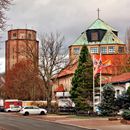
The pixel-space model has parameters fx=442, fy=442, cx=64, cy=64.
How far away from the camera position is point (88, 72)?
63.8m

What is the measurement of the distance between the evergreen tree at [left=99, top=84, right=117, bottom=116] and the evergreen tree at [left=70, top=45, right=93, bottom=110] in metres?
8.78

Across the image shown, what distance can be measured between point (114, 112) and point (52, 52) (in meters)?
25.1

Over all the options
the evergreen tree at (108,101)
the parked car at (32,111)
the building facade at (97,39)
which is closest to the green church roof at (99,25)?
the building facade at (97,39)

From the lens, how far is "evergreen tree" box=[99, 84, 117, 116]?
175ft

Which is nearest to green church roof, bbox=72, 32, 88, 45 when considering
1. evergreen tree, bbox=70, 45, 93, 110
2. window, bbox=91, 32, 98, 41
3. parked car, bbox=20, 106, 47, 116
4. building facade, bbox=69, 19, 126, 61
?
building facade, bbox=69, 19, 126, 61

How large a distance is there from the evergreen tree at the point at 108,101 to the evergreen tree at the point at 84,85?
8777mm

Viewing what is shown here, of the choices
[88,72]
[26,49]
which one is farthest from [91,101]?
[26,49]

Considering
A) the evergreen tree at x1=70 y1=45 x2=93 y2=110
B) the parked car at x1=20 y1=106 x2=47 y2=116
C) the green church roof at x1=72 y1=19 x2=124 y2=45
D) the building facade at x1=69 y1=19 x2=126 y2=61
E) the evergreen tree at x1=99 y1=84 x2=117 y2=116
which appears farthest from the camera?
the green church roof at x1=72 y1=19 x2=124 y2=45

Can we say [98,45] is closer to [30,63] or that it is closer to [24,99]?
[24,99]

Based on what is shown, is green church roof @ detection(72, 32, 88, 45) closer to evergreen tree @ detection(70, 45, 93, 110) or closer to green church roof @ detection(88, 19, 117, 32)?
green church roof @ detection(88, 19, 117, 32)

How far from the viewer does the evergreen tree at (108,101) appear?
5337 centimetres

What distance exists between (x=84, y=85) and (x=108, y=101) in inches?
420

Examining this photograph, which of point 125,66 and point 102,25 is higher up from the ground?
point 102,25

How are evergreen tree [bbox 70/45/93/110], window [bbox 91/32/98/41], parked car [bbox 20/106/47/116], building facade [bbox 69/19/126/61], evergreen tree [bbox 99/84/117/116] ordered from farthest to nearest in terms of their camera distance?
window [bbox 91/32/98/41] → building facade [bbox 69/19/126/61] → parked car [bbox 20/106/47/116] → evergreen tree [bbox 70/45/93/110] → evergreen tree [bbox 99/84/117/116]
